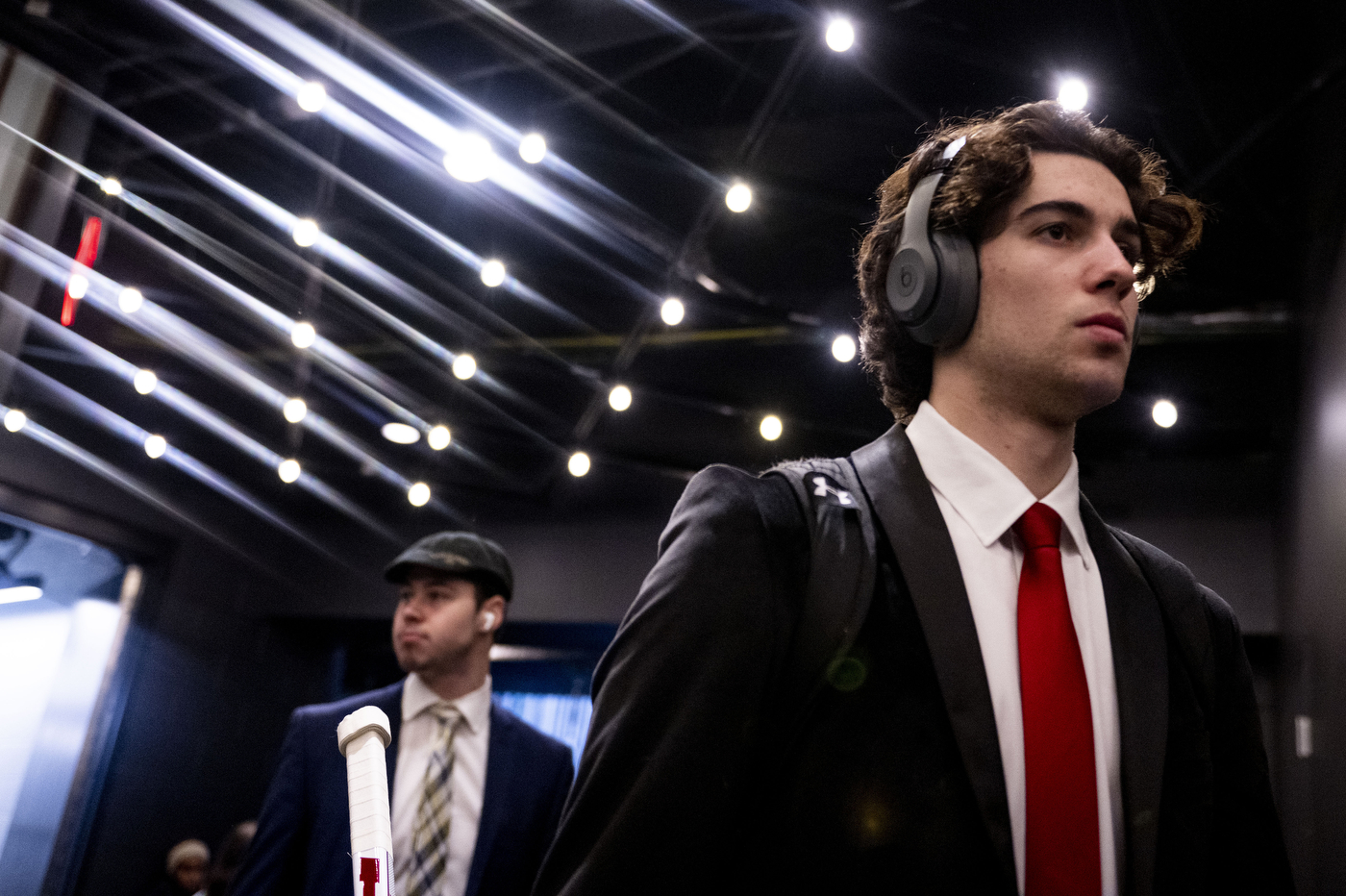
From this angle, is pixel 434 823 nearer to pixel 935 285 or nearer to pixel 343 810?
pixel 343 810

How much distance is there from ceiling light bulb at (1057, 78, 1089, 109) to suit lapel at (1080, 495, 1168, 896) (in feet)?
8.04

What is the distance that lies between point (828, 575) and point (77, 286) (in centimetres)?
264

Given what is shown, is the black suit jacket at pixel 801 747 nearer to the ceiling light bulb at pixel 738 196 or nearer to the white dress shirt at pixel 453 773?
the white dress shirt at pixel 453 773

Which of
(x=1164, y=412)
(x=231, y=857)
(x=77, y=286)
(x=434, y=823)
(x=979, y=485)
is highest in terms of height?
(x=1164, y=412)

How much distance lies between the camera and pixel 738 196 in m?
4.02

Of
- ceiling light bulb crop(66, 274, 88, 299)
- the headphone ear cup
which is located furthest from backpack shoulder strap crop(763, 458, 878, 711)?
ceiling light bulb crop(66, 274, 88, 299)

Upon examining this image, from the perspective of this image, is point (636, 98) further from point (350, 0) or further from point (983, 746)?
point (983, 746)

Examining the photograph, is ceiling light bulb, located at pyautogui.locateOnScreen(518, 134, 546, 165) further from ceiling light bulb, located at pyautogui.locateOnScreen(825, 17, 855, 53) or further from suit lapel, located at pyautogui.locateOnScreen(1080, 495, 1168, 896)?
suit lapel, located at pyautogui.locateOnScreen(1080, 495, 1168, 896)

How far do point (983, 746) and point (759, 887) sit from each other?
0.25 m

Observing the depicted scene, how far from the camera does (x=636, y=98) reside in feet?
13.4

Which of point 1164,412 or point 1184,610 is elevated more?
point 1164,412

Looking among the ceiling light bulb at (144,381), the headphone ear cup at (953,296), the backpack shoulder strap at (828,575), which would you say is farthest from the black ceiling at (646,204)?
the backpack shoulder strap at (828,575)

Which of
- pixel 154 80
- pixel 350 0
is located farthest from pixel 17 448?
pixel 350 0

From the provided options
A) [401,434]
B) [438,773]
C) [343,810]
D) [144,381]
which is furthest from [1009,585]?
[401,434]
